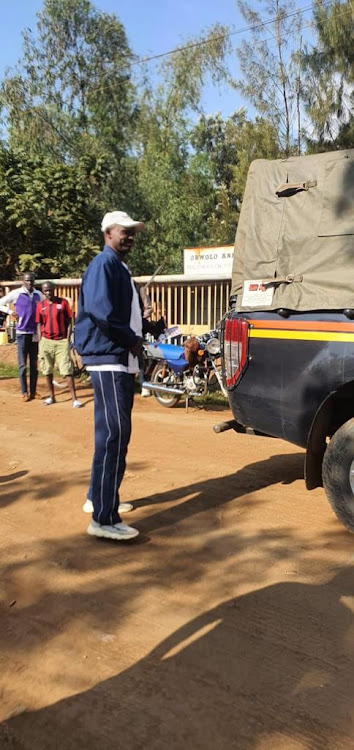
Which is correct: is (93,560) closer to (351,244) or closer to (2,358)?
(351,244)

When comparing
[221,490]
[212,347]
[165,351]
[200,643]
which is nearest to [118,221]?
[221,490]

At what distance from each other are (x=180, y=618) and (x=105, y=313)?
176cm

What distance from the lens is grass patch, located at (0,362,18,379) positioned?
40.4 ft

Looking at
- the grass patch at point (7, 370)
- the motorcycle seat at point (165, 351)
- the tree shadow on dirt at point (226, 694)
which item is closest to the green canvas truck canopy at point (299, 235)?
the tree shadow on dirt at point (226, 694)

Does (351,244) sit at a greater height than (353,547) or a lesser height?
greater

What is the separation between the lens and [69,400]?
9.72 metres

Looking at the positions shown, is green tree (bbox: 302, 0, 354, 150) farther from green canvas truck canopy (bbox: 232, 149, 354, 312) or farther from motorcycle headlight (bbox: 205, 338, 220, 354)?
green canvas truck canopy (bbox: 232, 149, 354, 312)

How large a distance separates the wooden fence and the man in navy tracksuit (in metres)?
6.40

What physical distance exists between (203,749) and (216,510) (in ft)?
7.80

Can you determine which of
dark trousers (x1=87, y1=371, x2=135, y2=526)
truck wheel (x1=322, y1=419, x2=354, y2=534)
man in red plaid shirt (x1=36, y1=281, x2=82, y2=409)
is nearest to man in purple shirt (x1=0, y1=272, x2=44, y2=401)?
man in red plaid shirt (x1=36, y1=281, x2=82, y2=409)

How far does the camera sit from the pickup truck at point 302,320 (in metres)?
3.84

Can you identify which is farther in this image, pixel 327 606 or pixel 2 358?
pixel 2 358

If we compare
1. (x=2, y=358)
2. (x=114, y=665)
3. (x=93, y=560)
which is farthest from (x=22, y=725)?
(x=2, y=358)

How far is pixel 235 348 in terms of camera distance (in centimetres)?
439
